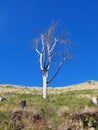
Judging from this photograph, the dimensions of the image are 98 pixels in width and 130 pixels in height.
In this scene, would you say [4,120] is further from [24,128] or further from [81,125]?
[81,125]

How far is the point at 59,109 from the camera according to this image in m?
30.2

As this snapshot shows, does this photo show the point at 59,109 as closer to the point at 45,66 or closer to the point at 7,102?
the point at 7,102

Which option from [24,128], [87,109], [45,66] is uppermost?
[45,66]

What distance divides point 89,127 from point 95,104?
16.2 feet

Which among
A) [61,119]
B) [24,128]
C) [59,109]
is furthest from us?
[59,109]

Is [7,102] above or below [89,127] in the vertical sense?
above

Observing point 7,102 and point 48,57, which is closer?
point 7,102

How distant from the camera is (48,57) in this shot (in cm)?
4394

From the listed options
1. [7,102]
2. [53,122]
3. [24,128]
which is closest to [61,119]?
[53,122]

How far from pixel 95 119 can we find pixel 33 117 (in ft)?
14.3

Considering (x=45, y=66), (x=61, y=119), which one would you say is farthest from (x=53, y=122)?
(x=45, y=66)

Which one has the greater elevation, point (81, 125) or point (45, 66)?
point (45, 66)

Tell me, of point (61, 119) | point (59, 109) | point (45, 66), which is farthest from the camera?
point (45, 66)

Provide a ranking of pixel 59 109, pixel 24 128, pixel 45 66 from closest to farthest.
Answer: pixel 24 128 → pixel 59 109 → pixel 45 66
